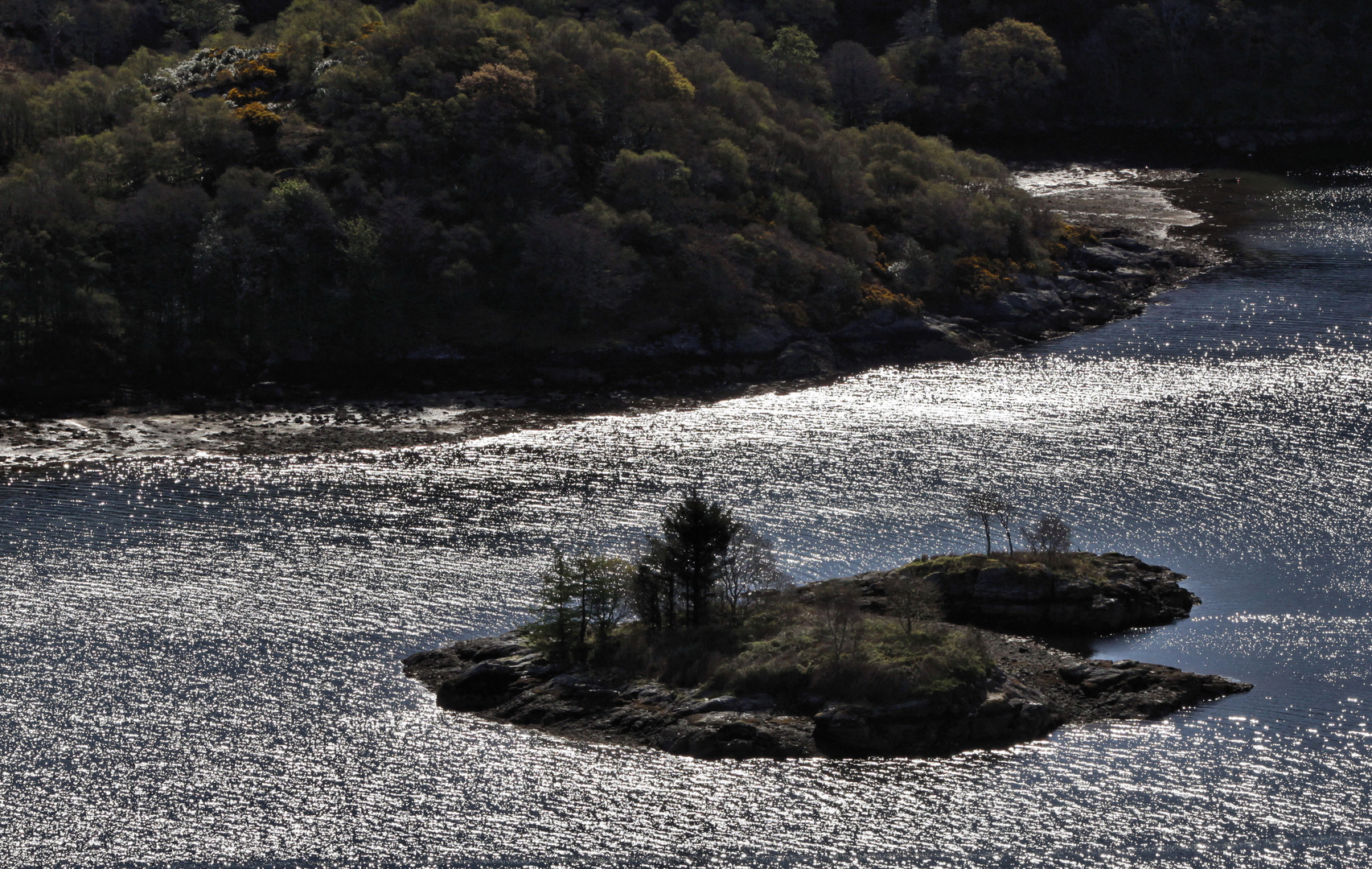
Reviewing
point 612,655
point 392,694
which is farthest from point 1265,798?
point 392,694

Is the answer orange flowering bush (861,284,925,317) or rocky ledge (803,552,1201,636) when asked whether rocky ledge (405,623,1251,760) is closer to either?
rocky ledge (803,552,1201,636)

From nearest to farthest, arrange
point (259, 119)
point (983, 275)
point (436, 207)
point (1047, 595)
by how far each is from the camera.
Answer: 1. point (1047, 595)
2. point (436, 207)
3. point (259, 119)
4. point (983, 275)

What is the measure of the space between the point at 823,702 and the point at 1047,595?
1837 cm

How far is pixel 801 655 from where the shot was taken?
71562 millimetres

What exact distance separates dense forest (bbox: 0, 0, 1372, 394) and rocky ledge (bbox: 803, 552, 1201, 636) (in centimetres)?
5481

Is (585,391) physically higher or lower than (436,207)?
lower

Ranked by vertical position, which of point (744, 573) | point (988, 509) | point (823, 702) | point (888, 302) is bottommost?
point (823, 702)

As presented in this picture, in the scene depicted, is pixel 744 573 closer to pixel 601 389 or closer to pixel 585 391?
pixel 585 391

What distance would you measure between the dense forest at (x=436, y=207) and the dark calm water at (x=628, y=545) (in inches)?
731

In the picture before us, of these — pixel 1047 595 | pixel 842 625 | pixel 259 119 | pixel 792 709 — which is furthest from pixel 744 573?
→ pixel 259 119

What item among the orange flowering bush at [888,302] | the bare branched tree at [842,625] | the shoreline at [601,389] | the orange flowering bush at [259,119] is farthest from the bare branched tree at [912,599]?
the orange flowering bush at [259,119]

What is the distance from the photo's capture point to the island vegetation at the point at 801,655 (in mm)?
68000

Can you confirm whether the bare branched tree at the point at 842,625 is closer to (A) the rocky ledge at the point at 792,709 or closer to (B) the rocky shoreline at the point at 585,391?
(A) the rocky ledge at the point at 792,709

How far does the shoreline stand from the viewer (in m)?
111
